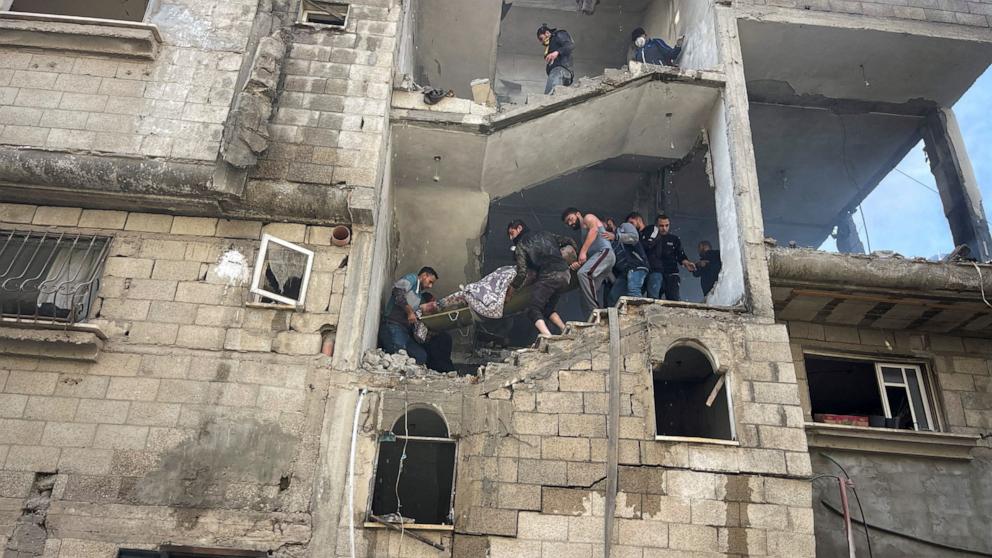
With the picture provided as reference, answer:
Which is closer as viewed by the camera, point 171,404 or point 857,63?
point 171,404

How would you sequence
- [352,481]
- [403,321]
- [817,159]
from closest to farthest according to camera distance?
[352,481] < [403,321] < [817,159]

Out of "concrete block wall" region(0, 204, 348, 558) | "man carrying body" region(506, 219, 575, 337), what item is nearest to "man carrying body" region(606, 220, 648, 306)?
"man carrying body" region(506, 219, 575, 337)

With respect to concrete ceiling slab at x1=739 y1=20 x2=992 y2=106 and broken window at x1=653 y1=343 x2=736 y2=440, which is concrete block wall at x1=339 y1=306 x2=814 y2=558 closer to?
broken window at x1=653 y1=343 x2=736 y2=440

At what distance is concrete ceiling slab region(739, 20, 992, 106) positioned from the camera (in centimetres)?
1155

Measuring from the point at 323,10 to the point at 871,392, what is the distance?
10.6 meters

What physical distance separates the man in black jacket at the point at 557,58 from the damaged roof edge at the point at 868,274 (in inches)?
190

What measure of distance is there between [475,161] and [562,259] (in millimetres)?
2320

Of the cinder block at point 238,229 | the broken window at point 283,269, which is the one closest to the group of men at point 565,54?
the broken window at point 283,269

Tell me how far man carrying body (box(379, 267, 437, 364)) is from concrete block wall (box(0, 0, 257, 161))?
3279mm

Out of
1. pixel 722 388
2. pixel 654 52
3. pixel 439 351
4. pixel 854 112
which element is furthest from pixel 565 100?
pixel 854 112

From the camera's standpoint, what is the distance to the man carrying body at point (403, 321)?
10.1 m

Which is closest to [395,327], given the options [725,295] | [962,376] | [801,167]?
[725,295]

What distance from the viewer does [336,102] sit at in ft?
32.5

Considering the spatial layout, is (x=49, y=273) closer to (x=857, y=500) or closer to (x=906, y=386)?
(x=857, y=500)
